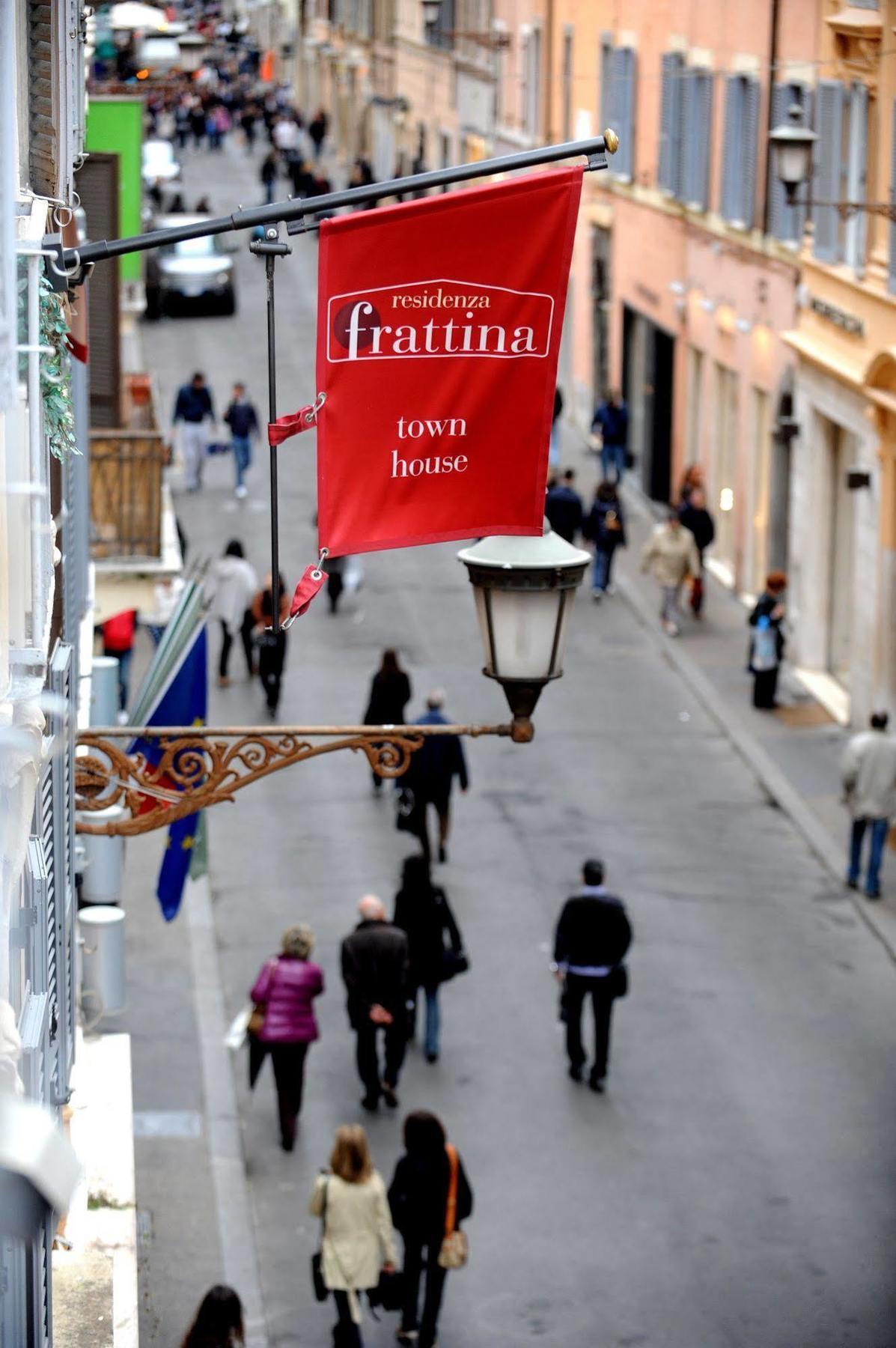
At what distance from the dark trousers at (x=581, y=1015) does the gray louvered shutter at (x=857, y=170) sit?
413 inches

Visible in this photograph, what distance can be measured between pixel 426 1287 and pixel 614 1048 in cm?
415

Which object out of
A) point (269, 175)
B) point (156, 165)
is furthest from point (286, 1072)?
point (269, 175)

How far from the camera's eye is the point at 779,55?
2712cm

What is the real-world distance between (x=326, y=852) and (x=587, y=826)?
7.46 feet

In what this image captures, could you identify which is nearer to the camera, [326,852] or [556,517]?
[326,852]

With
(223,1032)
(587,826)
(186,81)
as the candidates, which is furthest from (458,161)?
(223,1032)

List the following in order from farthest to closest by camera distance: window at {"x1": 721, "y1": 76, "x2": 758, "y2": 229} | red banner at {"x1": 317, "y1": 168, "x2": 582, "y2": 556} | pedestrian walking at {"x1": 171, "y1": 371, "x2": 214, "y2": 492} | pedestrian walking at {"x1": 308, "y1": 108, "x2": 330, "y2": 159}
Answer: pedestrian walking at {"x1": 308, "y1": 108, "x2": 330, "y2": 159}
pedestrian walking at {"x1": 171, "y1": 371, "x2": 214, "y2": 492}
window at {"x1": 721, "y1": 76, "x2": 758, "y2": 229}
red banner at {"x1": 317, "y1": 168, "x2": 582, "y2": 556}

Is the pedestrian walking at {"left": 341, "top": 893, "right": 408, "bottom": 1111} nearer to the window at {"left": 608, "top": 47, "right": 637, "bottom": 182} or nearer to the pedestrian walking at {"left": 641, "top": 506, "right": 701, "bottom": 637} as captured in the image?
the pedestrian walking at {"left": 641, "top": 506, "right": 701, "bottom": 637}

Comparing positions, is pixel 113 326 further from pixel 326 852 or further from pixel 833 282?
pixel 833 282

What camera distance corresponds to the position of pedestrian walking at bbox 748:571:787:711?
24547 mm

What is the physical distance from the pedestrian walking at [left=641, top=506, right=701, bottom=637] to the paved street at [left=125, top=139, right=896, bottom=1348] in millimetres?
1243

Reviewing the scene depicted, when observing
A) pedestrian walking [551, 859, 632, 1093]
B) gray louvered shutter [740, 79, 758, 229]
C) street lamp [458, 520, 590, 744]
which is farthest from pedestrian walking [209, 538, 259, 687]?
street lamp [458, 520, 590, 744]

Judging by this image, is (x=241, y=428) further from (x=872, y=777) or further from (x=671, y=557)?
(x=872, y=777)

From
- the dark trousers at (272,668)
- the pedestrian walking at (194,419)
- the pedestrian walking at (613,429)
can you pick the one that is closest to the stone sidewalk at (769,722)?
the pedestrian walking at (613,429)
